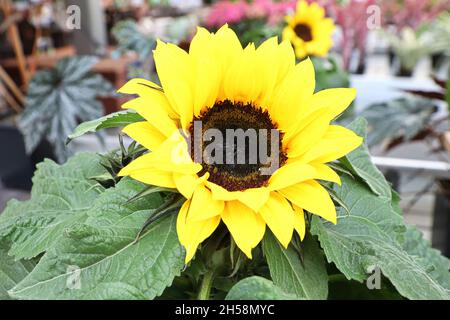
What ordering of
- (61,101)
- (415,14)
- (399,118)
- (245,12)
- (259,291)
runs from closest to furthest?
(259,291)
(61,101)
(399,118)
(245,12)
(415,14)

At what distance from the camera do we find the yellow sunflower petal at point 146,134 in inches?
7.8

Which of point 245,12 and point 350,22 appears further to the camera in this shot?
point 350,22

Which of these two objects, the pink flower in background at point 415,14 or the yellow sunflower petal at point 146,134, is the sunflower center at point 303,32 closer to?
the pink flower in background at point 415,14

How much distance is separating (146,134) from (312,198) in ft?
0.22

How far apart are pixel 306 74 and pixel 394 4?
2.46 metres

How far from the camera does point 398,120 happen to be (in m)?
1.08

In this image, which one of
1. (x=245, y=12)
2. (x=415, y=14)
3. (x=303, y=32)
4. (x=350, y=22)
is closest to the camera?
(x=303, y=32)

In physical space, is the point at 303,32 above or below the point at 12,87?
above

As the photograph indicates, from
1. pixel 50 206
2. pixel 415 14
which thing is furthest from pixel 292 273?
pixel 415 14

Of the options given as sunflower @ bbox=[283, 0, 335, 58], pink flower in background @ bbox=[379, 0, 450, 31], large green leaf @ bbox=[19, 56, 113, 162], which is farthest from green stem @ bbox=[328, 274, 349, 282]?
pink flower in background @ bbox=[379, 0, 450, 31]

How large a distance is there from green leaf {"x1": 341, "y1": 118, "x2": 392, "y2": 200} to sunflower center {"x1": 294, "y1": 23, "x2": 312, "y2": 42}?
3.09 feet

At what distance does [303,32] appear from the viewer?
122 cm

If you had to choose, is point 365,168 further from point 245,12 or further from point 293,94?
point 245,12
